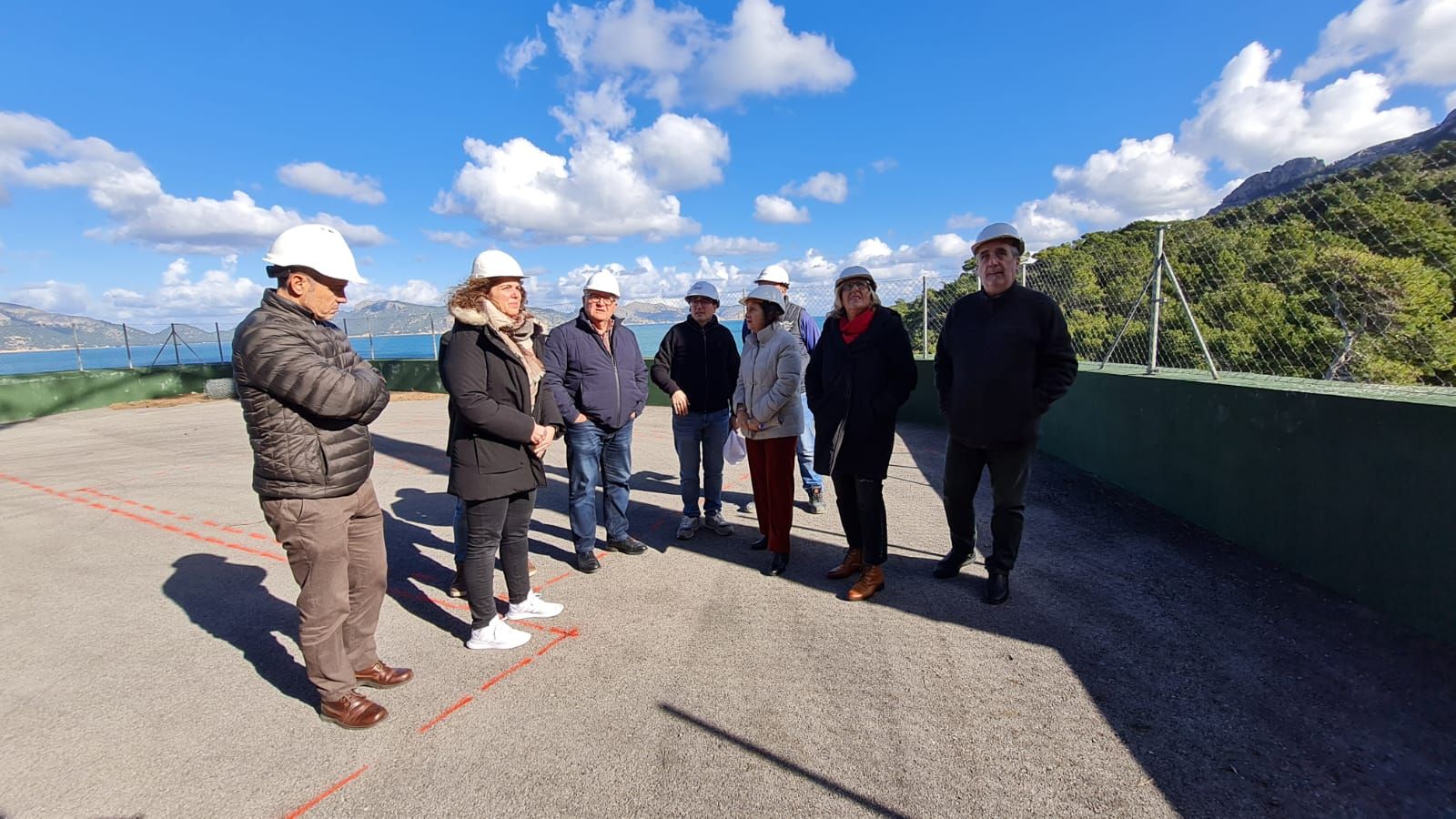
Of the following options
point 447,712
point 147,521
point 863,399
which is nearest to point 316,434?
point 447,712

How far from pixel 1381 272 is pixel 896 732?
431 centimetres

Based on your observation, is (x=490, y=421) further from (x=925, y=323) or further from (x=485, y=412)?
(x=925, y=323)

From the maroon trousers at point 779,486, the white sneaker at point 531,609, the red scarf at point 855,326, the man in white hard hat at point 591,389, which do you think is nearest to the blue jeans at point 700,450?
the man in white hard hat at point 591,389

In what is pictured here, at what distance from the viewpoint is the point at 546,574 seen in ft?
13.9

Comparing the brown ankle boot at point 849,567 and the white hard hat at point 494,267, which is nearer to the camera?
the white hard hat at point 494,267

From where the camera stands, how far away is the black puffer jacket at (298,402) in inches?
88.4

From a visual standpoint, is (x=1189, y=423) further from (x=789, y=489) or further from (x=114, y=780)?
(x=114, y=780)

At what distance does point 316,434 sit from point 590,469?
192 cm

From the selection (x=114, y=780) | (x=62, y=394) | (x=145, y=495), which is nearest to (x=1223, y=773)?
(x=114, y=780)

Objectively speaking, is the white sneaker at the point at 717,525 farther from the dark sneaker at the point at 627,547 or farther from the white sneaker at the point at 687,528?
the dark sneaker at the point at 627,547

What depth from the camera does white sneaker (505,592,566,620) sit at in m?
3.40

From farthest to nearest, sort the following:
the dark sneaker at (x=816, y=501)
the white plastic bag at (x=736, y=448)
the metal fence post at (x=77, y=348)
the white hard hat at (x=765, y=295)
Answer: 1. the metal fence post at (x=77, y=348)
2. the dark sneaker at (x=816, y=501)
3. the white plastic bag at (x=736, y=448)
4. the white hard hat at (x=765, y=295)

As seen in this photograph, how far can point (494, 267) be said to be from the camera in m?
3.08

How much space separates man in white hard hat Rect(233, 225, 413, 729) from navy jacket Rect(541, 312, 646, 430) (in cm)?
149
